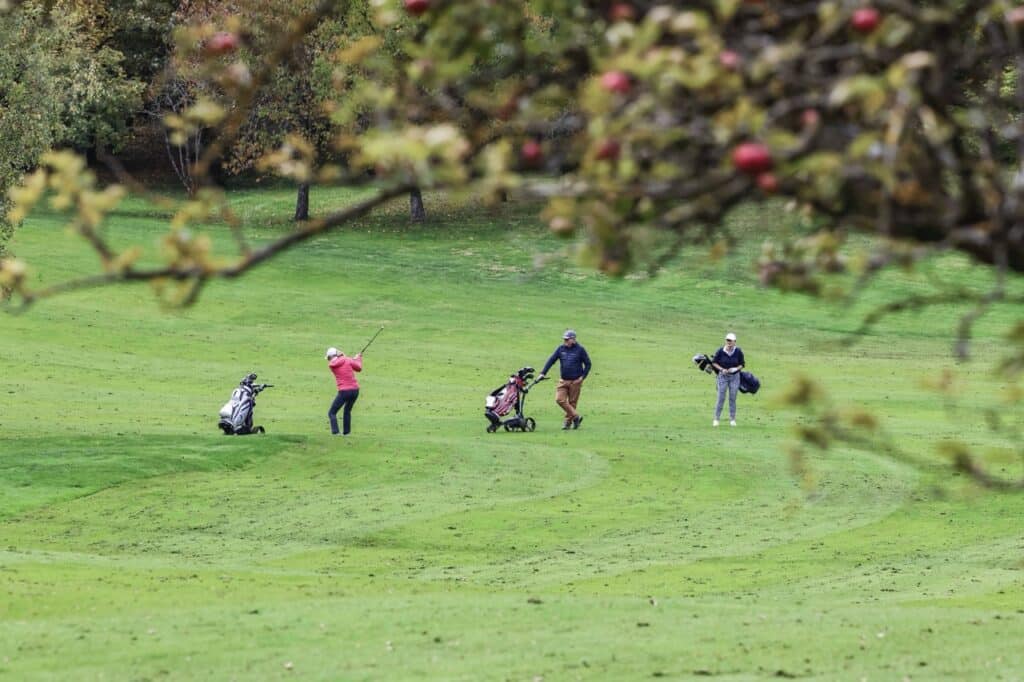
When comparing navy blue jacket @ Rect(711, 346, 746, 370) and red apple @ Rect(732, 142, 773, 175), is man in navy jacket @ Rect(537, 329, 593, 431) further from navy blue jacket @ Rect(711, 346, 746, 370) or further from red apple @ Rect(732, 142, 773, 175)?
red apple @ Rect(732, 142, 773, 175)

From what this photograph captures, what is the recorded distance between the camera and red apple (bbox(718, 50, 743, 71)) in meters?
6.06

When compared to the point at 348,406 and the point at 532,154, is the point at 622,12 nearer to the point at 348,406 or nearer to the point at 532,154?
the point at 532,154

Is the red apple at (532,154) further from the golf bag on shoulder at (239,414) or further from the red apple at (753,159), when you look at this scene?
the golf bag on shoulder at (239,414)

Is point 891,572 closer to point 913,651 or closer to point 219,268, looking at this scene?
point 913,651

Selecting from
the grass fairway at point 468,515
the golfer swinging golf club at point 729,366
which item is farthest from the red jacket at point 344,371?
the golfer swinging golf club at point 729,366

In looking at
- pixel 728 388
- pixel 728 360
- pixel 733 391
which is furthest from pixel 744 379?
pixel 728 388

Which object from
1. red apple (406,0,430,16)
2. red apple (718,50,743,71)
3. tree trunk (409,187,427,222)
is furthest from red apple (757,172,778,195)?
tree trunk (409,187,427,222)

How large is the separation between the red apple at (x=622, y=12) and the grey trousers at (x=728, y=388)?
96.6ft

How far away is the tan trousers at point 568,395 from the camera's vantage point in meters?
35.9

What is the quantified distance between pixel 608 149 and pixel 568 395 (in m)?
30.1

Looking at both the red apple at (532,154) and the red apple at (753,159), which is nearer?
the red apple at (753,159)

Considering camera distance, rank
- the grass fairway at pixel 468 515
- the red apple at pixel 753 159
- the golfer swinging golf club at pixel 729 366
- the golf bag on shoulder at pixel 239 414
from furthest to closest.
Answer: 1. the golfer swinging golf club at pixel 729 366
2. the golf bag on shoulder at pixel 239 414
3. the grass fairway at pixel 468 515
4. the red apple at pixel 753 159

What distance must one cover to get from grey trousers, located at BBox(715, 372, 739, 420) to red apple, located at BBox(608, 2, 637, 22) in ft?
96.6

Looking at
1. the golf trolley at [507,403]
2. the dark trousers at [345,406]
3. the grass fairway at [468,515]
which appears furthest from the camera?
the golf trolley at [507,403]
